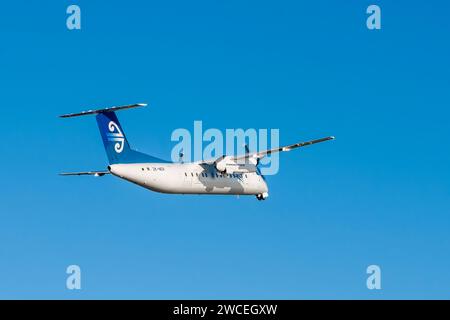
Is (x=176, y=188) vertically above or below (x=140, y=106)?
below

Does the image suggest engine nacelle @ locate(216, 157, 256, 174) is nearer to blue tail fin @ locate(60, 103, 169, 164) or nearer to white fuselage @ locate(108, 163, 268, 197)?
white fuselage @ locate(108, 163, 268, 197)

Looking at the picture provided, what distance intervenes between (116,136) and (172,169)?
4917 millimetres

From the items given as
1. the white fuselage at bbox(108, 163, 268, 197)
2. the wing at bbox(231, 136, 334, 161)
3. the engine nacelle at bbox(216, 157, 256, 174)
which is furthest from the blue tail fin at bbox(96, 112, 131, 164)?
the wing at bbox(231, 136, 334, 161)

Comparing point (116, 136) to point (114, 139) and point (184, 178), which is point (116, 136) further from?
point (184, 178)

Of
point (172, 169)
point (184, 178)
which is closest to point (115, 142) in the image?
point (172, 169)

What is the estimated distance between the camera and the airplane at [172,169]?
233ft

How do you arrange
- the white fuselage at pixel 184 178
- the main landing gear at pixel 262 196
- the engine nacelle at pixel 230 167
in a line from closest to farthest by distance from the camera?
the white fuselage at pixel 184 178
the engine nacelle at pixel 230 167
the main landing gear at pixel 262 196

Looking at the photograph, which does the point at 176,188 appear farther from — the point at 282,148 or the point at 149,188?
the point at 282,148

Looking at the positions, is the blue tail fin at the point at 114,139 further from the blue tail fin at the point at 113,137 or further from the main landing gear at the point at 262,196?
the main landing gear at the point at 262,196

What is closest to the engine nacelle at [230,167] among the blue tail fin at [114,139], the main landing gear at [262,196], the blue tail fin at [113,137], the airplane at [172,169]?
the airplane at [172,169]

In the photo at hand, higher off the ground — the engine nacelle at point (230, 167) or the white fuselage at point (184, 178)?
the engine nacelle at point (230, 167)
